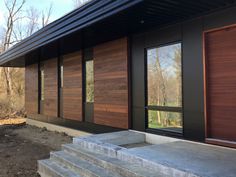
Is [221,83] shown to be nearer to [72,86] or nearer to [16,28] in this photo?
[72,86]

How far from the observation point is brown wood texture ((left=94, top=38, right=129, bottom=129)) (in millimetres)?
7418

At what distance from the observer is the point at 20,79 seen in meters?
26.3

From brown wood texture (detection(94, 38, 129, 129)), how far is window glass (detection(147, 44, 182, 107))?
0.86 meters

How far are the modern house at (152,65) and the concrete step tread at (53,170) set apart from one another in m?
2.13

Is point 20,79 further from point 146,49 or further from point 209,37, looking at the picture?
point 209,37

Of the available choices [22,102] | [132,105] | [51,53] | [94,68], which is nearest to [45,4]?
[22,102]

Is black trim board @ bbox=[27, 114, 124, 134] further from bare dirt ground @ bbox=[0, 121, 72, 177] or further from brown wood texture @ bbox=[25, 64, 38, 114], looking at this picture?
brown wood texture @ bbox=[25, 64, 38, 114]

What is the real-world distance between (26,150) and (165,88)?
4506mm

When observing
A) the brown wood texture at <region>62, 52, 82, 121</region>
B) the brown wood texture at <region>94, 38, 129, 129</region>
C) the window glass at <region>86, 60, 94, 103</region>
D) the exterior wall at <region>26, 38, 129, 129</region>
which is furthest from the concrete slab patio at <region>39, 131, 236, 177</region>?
the brown wood texture at <region>62, 52, 82, 121</region>

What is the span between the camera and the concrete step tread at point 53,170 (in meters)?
5.23

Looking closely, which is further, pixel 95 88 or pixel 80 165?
pixel 95 88

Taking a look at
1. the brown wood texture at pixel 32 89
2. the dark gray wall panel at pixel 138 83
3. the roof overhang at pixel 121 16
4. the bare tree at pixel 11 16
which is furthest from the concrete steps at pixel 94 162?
the bare tree at pixel 11 16

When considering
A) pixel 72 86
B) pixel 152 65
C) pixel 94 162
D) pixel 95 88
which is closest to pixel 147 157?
pixel 94 162

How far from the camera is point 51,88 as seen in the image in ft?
38.2
